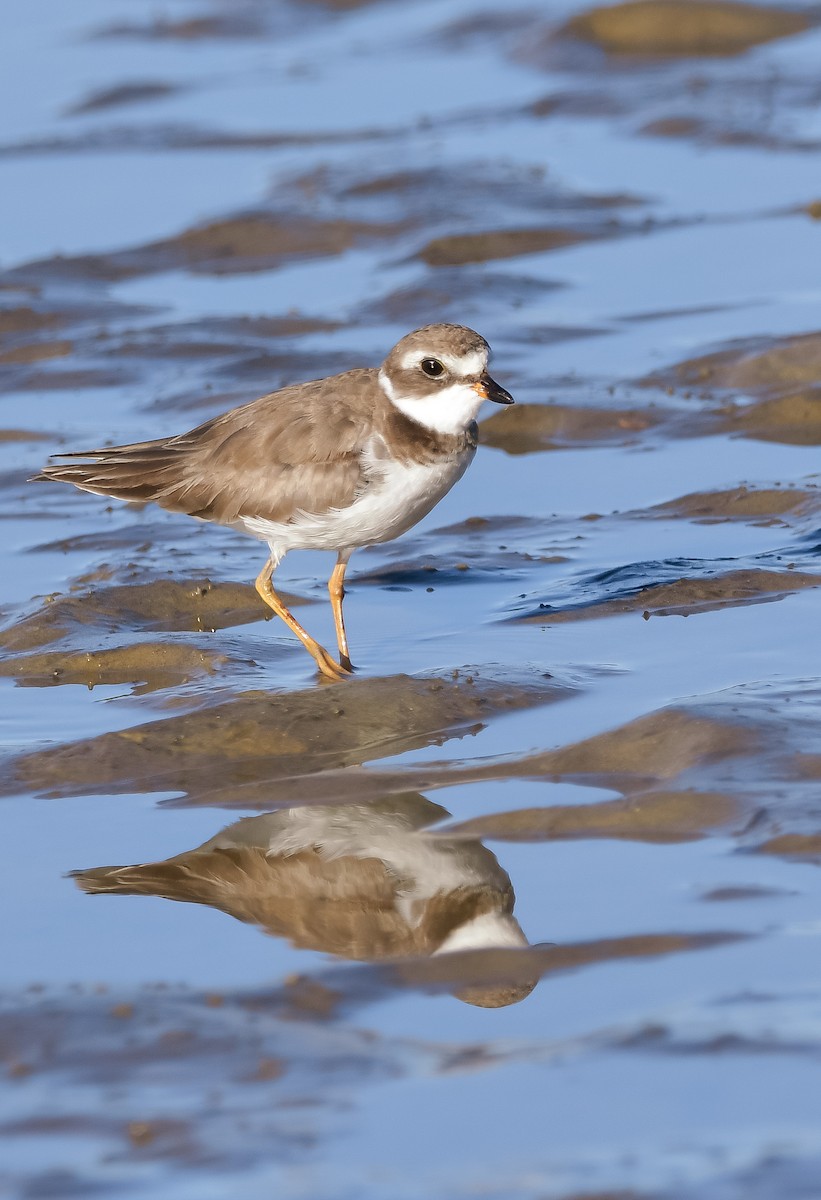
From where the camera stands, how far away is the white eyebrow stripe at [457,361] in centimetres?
781

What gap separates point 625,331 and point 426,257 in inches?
106

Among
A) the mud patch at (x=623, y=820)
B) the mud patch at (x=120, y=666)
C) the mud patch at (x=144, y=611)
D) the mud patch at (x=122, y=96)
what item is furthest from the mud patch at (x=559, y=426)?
the mud patch at (x=122, y=96)

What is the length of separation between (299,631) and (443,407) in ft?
3.85

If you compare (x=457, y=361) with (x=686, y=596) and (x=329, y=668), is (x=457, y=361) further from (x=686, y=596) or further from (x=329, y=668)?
(x=686, y=596)

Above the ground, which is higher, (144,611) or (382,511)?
(382,511)

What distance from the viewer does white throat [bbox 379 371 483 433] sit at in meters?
7.75

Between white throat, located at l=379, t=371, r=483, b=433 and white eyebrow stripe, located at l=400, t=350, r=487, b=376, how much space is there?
7cm

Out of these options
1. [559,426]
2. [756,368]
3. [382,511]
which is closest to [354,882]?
[382,511]

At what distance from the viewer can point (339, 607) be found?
8227mm

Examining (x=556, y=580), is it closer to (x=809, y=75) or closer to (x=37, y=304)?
(x=37, y=304)

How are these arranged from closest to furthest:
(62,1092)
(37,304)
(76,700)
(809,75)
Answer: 1. (62,1092)
2. (76,700)
3. (37,304)
4. (809,75)

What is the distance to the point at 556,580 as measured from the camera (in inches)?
351

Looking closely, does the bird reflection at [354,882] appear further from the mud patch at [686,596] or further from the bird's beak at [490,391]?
the mud patch at [686,596]

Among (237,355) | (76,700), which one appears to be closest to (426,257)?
(237,355)
